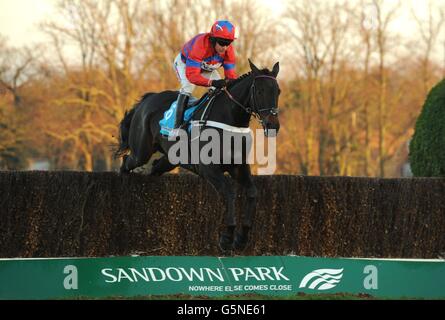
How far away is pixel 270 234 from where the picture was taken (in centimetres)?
966

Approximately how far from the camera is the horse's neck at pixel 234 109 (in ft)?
27.3

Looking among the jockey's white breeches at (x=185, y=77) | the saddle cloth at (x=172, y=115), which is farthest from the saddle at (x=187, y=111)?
the jockey's white breeches at (x=185, y=77)

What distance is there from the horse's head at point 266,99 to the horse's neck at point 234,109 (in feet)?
0.63

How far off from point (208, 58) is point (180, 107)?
0.69 meters

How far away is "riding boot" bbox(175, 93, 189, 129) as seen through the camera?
356 inches

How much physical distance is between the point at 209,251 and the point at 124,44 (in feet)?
67.5

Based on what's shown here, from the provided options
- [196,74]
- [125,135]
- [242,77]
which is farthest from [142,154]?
[242,77]

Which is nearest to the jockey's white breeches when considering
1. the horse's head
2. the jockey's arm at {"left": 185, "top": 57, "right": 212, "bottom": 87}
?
the jockey's arm at {"left": 185, "top": 57, "right": 212, "bottom": 87}

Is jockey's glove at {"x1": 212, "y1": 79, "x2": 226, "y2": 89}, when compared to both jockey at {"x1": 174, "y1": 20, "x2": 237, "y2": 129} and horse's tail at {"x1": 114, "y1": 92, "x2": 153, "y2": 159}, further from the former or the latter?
horse's tail at {"x1": 114, "y1": 92, "x2": 153, "y2": 159}

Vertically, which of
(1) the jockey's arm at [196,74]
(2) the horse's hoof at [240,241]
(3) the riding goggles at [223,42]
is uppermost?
(3) the riding goggles at [223,42]

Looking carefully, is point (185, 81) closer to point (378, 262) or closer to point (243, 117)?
point (243, 117)

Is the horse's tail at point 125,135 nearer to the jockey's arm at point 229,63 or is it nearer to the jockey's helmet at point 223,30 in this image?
the jockey's arm at point 229,63

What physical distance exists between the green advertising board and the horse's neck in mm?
1478

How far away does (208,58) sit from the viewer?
877 cm
